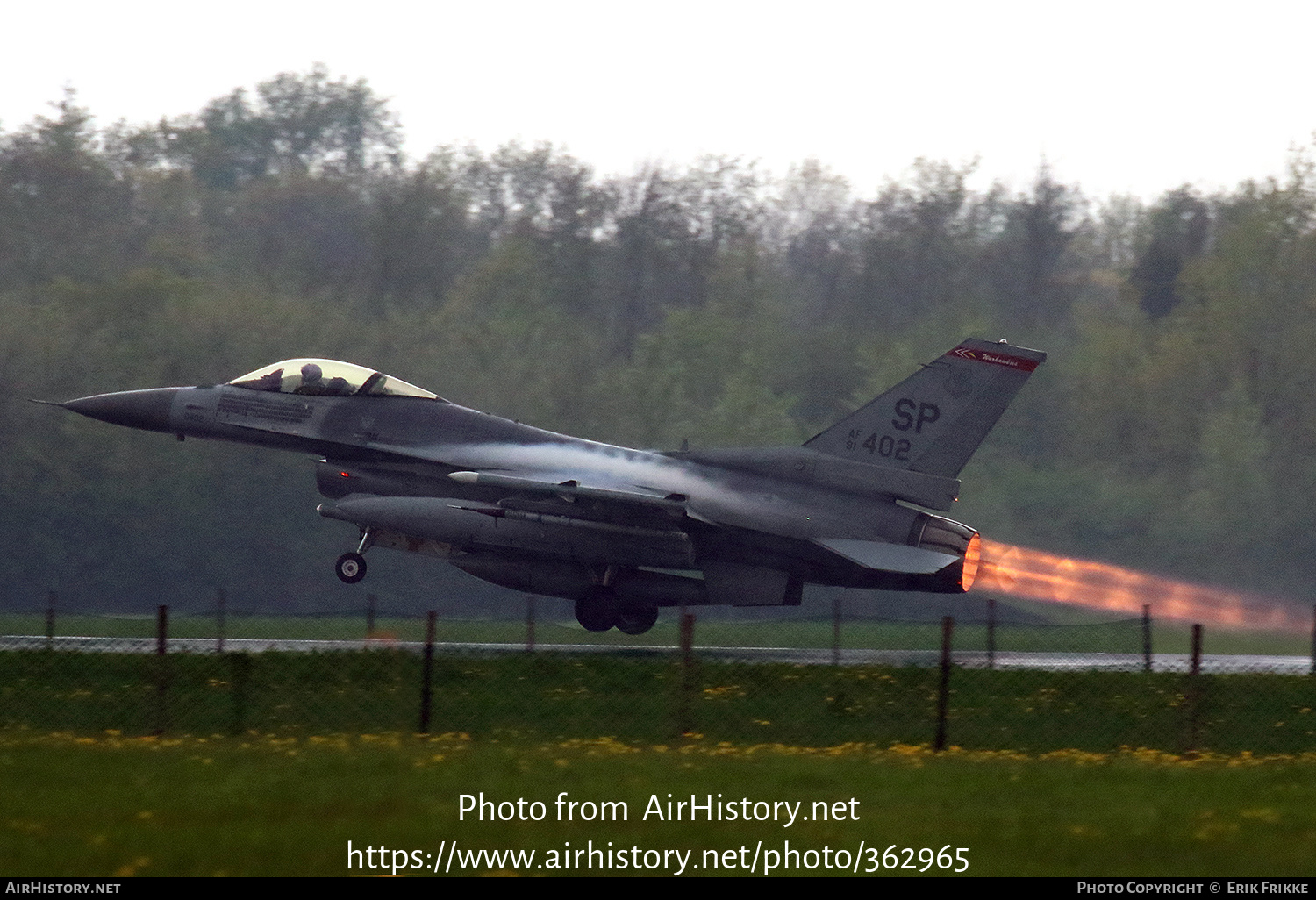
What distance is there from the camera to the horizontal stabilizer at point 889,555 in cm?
2533

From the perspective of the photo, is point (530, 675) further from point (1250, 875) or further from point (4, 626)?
point (4, 626)

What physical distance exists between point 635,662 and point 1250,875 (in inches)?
488

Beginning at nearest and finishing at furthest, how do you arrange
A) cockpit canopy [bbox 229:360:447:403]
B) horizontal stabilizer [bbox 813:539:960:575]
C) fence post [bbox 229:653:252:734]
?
fence post [bbox 229:653:252:734] → horizontal stabilizer [bbox 813:539:960:575] → cockpit canopy [bbox 229:360:447:403]

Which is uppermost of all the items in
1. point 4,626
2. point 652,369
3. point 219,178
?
point 219,178

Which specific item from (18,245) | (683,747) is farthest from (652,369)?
(683,747)

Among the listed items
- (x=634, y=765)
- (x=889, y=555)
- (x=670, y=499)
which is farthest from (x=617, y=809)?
(x=889, y=555)

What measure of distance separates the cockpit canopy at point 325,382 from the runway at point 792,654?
176 inches

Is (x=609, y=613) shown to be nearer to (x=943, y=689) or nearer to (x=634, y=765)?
(x=943, y=689)

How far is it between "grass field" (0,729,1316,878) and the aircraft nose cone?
49.9 feet

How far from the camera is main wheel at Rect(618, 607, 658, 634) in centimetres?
2750

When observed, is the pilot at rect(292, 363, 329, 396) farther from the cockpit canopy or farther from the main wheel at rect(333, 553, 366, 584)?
the main wheel at rect(333, 553, 366, 584)

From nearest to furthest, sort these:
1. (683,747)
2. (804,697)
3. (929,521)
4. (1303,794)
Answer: (1303,794) → (683,747) → (804,697) → (929,521)

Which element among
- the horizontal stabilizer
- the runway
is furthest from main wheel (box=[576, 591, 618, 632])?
the horizontal stabilizer

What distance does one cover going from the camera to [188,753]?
13109 millimetres
